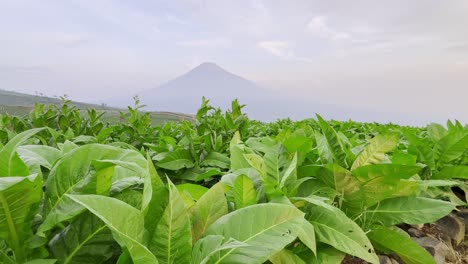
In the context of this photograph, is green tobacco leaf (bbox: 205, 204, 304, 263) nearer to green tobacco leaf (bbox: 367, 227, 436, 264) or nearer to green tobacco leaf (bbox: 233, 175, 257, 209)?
green tobacco leaf (bbox: 233, 175, 257, 209)

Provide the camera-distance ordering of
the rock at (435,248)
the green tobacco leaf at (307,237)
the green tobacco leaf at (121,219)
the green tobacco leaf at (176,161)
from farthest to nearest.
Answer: the green tobacco leaf at (176,161)
the rock at (435,248)
the green tobacco leaf at (307,237)
the green tobacco leaf at (121,219)

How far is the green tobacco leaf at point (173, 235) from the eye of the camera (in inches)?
37.6

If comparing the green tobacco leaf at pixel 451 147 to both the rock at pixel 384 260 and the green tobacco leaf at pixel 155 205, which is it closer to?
the rock at pixel 384 260

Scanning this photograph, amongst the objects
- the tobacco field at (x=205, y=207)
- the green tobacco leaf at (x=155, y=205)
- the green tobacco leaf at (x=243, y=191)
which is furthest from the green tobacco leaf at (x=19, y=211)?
the green tobacco leaf at (x=243, y=191)

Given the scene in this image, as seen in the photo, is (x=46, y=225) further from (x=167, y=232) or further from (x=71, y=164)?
(x=167, y=232)

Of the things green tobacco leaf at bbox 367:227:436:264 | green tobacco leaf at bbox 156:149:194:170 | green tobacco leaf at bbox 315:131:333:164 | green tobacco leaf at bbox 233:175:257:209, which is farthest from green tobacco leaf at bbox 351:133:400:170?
green tobacco leaf at bbox 156:149:194:170

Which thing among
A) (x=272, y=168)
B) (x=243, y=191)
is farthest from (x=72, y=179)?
(x=272, y=168)

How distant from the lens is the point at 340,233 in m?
1.47

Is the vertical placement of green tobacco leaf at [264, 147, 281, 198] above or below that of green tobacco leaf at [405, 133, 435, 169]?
above

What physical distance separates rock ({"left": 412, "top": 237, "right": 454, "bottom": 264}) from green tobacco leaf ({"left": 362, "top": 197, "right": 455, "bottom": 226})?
1.73 ft

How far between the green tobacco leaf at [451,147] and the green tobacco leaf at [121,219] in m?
2.61

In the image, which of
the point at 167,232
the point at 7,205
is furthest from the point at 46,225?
the point at 167,232

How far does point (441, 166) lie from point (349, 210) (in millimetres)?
1485

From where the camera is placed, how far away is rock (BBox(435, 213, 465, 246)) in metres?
2.72
